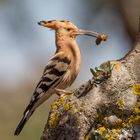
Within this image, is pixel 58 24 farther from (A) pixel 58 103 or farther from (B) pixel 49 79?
(A) pixel 58 103

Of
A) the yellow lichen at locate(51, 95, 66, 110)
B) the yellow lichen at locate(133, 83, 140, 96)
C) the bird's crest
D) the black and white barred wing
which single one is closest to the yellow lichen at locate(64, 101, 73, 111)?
the yellow lichen at locate(51, 95, 66, 110)

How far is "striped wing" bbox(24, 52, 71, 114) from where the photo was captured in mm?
6840

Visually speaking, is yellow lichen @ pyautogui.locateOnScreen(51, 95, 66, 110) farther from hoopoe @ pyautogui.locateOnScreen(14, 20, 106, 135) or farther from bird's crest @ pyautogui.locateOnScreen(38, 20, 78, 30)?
bird's crest @ pyautogui.locateOnScreen(38, 20, 78, 30)

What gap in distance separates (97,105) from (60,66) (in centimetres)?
243

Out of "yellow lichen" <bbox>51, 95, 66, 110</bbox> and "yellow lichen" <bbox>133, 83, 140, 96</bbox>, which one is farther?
"yellow lichen" <bbox>51, 95, 66, 110</bbox>

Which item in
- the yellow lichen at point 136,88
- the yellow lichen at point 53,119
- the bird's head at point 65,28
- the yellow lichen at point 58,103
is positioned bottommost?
the bird's head at point 65,28

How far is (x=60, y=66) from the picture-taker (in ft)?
23.4

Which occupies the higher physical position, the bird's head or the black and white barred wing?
the bird's head

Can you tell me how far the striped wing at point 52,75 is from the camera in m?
6.84

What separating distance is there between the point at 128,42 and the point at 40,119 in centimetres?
177

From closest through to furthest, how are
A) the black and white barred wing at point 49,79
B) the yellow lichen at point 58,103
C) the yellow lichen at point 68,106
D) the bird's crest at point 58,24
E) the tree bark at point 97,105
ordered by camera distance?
the tree bark at point 97,105 → the yellow lichen at point 68,106 → the yellow lichen at point 58,103 → the black and white barred wing at point 49,79 → the bird's crest at point 58,24

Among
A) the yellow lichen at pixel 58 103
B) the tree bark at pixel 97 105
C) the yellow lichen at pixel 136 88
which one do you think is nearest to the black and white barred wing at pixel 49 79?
the yellow lichen at pixel 58 103

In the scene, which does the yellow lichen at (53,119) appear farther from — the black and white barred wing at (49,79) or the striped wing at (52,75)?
the striped wing at (52,75)

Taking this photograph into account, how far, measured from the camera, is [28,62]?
19.0 meters
